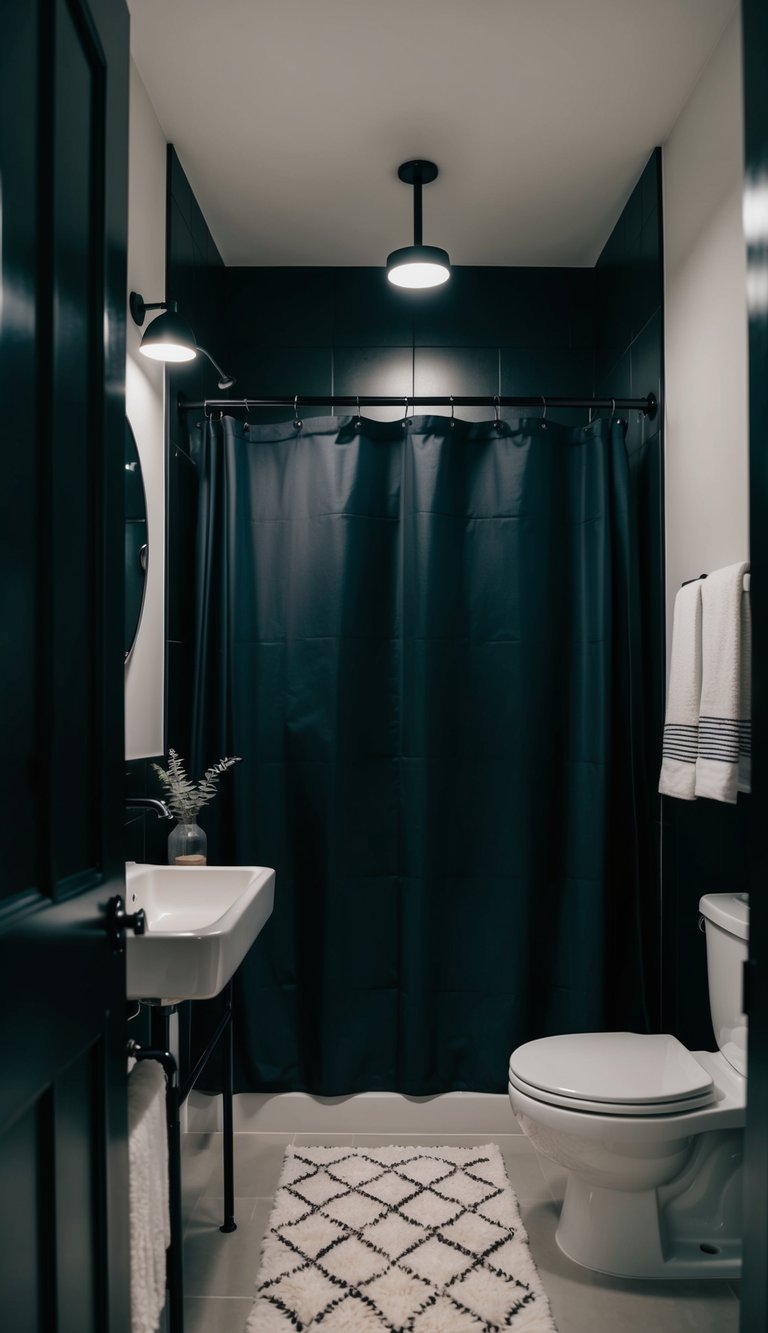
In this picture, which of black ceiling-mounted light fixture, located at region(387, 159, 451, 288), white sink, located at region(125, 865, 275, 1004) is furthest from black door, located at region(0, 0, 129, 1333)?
black ceiling-mounted light fixture, located at region(387, 159, 451, 288)

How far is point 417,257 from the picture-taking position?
8.05 feet

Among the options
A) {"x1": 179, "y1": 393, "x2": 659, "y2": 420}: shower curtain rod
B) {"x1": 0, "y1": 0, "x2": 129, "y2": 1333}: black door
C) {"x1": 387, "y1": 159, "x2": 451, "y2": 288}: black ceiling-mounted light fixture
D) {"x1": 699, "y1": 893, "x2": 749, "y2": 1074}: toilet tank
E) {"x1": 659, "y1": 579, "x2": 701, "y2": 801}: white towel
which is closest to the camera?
{"x1": 0, "y1": 0, "x2": 129, "y2": 1333}: black door

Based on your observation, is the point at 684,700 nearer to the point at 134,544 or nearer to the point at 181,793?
the point at 181,793

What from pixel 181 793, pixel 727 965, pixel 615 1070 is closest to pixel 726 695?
pixel 727 965

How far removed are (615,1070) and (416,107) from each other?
235cm

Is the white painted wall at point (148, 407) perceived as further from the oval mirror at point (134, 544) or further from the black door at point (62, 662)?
the black door at point (62, 662)

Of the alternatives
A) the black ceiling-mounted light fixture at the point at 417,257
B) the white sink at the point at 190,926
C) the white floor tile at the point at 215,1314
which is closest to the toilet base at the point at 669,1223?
the white floor tile at the point at 215,1314

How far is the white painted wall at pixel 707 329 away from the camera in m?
1.99

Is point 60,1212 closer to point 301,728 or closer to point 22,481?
point 22,481

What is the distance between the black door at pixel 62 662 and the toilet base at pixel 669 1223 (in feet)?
3.84

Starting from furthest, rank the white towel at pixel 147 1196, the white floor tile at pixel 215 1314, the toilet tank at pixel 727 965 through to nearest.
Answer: the toilet tank at pixel 727 965
the white floor tile at pixel 215 1314
the white towel at pixel 147 1196

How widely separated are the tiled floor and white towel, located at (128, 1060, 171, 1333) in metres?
0.55

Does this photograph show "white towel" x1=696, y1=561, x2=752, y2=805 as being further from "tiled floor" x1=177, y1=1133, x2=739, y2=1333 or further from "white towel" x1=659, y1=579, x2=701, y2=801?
"tiled floor" x1=177, y1=1133, x2=739, y2=1333

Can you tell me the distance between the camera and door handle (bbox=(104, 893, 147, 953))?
3.84 feet
